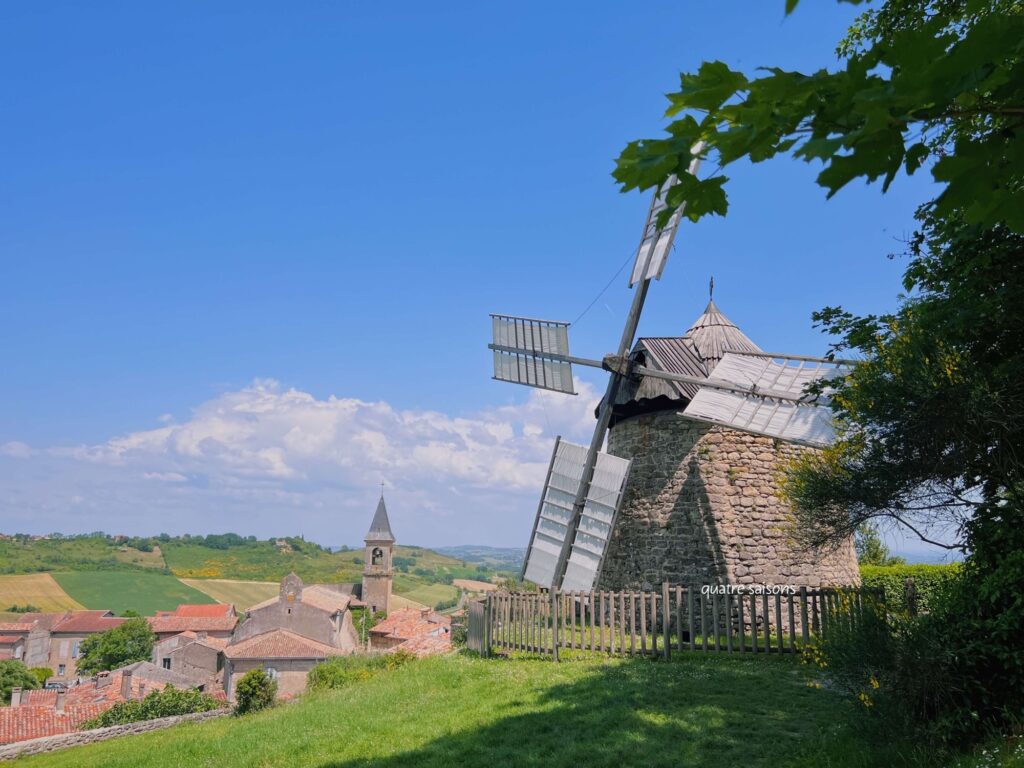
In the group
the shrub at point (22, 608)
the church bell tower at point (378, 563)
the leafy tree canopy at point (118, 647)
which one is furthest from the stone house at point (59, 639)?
the church bell tower at point (378, 563)

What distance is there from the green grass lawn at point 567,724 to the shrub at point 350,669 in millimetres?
2644

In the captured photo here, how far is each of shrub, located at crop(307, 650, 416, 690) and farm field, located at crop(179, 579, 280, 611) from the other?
9467 centimetres

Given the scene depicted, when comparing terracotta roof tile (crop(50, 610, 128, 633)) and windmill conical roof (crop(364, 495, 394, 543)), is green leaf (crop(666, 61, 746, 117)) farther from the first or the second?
terracotta roof tile (crop(50, 610, 128, 633))

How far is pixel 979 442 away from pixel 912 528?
116 centimetres

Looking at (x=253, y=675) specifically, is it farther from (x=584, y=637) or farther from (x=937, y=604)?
(x=937, y=604)

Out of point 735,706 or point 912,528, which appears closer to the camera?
point 912,528

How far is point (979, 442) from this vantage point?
6.56 meters

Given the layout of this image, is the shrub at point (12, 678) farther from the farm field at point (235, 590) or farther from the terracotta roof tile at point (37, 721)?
the farm field at point (235, 590)

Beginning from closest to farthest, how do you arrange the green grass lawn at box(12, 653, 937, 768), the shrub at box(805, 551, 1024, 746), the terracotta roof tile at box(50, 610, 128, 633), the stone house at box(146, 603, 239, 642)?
the shrub at box(805, 551, 1024, 746)
the green grass lawn at box(12, 653, 937, 768)
the stone house at box(146, 603, 239, 642)
the terracotta roof tile at box(50, 610, 128, 633)

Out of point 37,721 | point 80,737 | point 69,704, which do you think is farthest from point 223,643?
point 80,737

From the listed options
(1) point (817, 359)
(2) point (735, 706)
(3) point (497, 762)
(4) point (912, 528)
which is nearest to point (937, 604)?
(4) point (912, 528)

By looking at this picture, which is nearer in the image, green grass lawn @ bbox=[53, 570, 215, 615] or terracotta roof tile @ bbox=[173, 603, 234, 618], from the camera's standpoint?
terracotta roof tile @ bbox=[173, 603, 234, 618]

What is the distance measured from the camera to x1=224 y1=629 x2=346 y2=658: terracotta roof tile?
4241 cm

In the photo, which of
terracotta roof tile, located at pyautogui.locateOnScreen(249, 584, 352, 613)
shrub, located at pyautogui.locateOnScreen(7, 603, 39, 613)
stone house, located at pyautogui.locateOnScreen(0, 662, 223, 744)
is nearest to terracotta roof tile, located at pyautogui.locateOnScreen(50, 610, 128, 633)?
shrub, located at pyautogui.locateOnScreen(7, 603, 39, 613)
